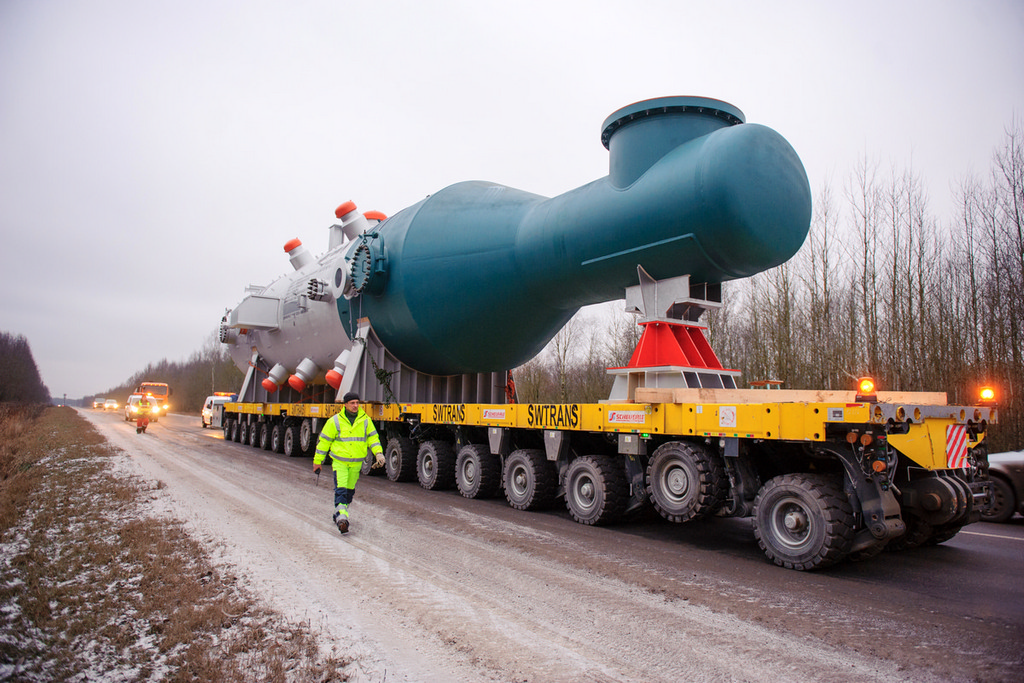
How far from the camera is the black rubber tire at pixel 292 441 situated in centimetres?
1686

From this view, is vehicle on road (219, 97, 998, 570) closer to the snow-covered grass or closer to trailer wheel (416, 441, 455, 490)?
trailer wheel (416, 441, 455, 490)

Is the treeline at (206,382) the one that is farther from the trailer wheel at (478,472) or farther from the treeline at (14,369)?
the trailer wheel at (478,472)

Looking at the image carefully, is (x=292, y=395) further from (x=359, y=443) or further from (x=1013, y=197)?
(x=1013, y=197)

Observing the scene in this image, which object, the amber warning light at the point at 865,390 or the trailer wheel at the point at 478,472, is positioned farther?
the trailer wheel at the point at 478,472

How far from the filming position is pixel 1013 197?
14.9 metres

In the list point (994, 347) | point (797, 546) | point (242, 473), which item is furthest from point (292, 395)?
point (994, 347)

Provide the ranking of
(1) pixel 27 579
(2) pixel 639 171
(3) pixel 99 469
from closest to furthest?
(1) pixel 27 579 → (2) pixel 639 171 → (3) pixel 99 469

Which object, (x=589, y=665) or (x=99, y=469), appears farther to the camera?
(x=99, y=469)

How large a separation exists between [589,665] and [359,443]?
4.92 metres

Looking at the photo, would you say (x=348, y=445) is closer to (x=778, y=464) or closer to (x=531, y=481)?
(x=531, y=481)

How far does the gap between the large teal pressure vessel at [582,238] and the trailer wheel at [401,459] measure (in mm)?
1532

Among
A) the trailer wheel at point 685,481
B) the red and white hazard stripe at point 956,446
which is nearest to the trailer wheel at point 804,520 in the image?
the trailer wheel at point 685,481

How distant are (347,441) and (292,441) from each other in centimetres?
1013

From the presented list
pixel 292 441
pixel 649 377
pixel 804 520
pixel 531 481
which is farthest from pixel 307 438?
pixel 804 520
